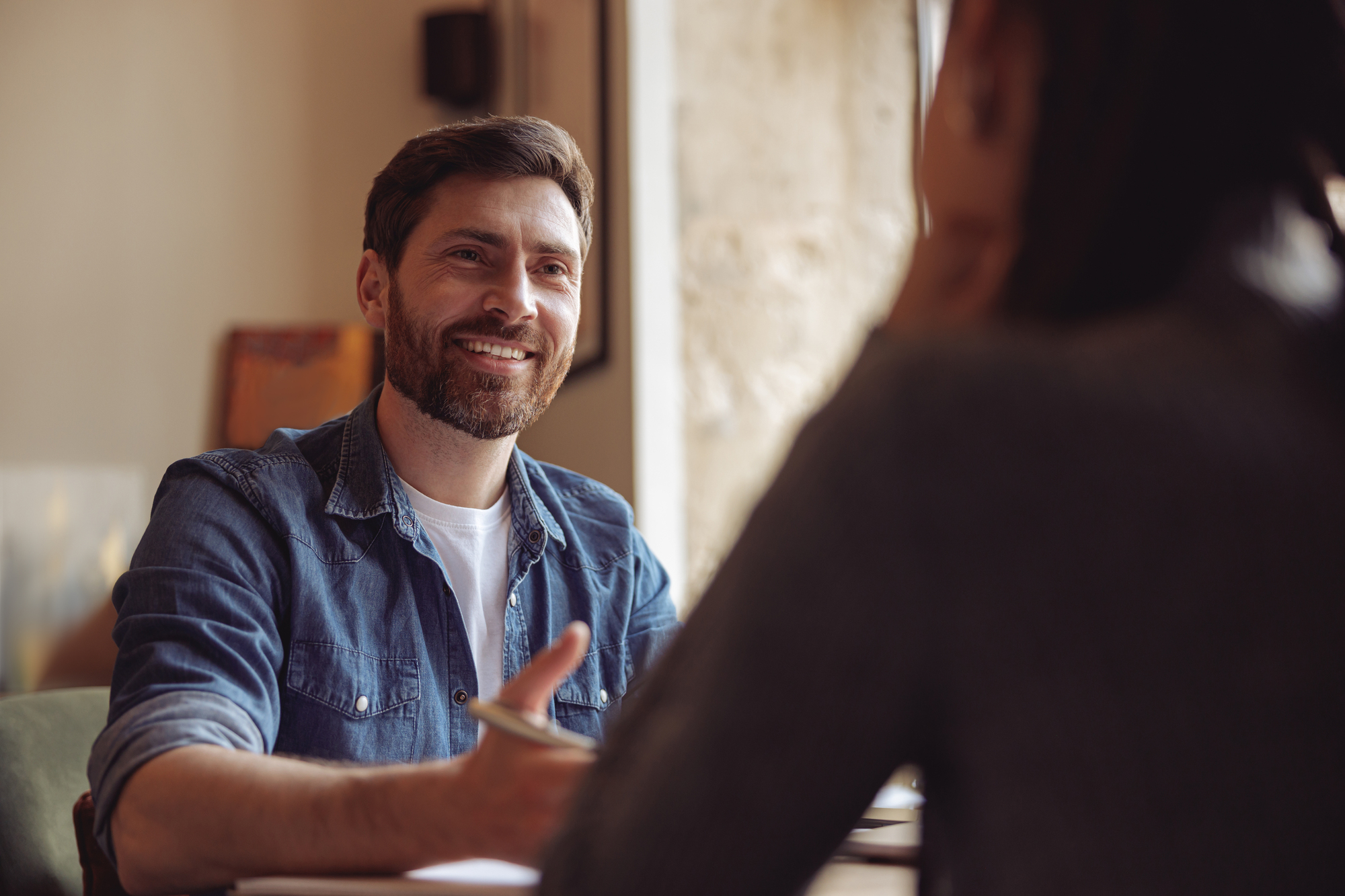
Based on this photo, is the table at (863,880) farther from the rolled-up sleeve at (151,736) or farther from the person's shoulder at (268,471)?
the person's shoulder at (268,471)

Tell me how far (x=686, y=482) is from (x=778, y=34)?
1.05 metres

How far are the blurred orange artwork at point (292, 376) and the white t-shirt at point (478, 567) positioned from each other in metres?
2.12

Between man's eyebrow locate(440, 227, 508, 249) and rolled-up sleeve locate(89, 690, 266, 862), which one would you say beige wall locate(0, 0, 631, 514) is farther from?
rolled-up sleeve locate(89, 690, 266, 862)

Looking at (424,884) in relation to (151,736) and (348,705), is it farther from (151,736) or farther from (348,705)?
(348,705)

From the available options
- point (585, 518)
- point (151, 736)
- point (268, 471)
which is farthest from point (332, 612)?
point (585, 518)

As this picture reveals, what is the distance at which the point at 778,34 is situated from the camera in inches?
100

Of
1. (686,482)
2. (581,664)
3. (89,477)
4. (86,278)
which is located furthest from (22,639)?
(581,664)

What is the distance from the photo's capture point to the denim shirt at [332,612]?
38.3 inches

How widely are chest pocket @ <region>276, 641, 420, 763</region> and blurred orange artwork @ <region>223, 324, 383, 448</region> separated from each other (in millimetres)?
2333

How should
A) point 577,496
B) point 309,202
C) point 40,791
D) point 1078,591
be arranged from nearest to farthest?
point 1078,591, point 40,791, point 577,496, point 309,202

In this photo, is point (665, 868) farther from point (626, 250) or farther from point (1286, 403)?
point (626, 250)

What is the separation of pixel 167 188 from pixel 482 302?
245 centimetres

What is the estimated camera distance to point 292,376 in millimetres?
3445

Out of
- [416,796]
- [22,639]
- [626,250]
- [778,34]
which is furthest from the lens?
[22,639]
